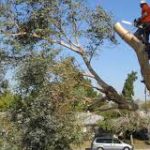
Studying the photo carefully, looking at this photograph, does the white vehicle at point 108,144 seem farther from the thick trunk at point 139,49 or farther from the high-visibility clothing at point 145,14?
the high-visibility clothing at point 145,14

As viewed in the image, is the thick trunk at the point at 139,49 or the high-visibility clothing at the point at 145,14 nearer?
the high-visibility clothing at the point at 145,14

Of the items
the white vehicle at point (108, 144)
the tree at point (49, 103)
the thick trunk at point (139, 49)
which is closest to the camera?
the thick trunk at point (139, 49)

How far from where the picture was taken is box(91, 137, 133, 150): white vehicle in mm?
52562

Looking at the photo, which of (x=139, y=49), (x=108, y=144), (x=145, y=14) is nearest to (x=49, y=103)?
(x=139, y=49)

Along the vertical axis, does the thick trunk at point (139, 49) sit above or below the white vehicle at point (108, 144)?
below

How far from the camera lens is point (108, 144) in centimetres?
5372

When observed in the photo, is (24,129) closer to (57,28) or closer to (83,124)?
(83,124)

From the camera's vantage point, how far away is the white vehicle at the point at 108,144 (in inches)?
2069

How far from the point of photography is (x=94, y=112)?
18.5 metres

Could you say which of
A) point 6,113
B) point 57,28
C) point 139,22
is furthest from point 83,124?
point 139,22

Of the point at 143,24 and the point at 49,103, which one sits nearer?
the point at 143,24

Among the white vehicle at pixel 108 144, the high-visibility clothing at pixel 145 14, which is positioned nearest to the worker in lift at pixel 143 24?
the high-visibility clothing at pixel 145 14

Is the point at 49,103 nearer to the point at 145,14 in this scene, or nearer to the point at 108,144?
the point at 145,14

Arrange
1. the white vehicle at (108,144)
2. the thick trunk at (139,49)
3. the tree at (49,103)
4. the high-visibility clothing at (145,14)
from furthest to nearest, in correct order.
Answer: the white vehicle at (108,144)
the tree at (49,103)
the thick trunk at (139,49)
the high-visibility clothing at (145,14)
